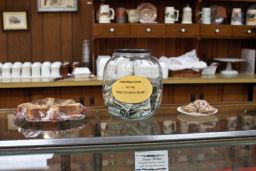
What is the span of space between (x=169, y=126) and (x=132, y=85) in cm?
18

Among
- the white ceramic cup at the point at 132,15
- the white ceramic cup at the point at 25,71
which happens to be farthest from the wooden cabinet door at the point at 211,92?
the white ceramic cup at the point at 25,71

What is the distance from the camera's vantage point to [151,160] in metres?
1.08

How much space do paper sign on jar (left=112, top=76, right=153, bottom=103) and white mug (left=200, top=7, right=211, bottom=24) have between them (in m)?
2.28

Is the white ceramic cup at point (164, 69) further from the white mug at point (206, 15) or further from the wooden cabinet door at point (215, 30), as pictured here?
the white mug at point (206, 15)

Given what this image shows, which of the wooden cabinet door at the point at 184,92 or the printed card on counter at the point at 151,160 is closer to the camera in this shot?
the printed card on counter at the point at 151,160

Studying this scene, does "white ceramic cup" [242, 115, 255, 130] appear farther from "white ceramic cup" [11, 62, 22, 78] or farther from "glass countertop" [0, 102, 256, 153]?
"white ceramic cup" [11, 62, 22, 78]

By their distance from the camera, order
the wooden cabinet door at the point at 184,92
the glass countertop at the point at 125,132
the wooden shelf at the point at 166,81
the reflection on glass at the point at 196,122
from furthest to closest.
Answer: the wooden cabinet door at the point at 184,92, the wooden shelf at the point at 166,81, the reflection on glass at the point at 196,122, the glass countertop at the point at 125,132

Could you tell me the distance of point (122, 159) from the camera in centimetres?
126

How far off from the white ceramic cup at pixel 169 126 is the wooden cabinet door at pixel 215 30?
2.12 m

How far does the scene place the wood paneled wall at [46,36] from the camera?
3.21 metres

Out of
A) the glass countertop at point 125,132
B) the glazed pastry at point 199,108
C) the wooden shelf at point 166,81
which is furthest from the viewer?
the wooden shelf at point 166,81

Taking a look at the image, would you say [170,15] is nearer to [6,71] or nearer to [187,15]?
[187,15]

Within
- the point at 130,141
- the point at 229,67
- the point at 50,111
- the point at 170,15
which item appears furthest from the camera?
the point at 229,67

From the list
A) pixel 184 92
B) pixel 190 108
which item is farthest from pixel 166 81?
pixel 190 108
